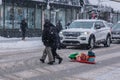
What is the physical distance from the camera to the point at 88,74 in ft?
45.3

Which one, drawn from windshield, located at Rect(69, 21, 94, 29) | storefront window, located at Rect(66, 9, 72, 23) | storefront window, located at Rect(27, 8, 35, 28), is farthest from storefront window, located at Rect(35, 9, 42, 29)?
windshield, located at Rect(69, 21, 94, 29)

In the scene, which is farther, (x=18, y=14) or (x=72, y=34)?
(x=18, y=14)

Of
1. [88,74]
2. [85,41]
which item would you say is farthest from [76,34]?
[88,74]

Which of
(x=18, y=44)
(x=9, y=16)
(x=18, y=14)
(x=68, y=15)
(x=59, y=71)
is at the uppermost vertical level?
(x=18, y=14)

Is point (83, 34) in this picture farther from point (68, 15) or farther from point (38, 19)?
point (68, 15)

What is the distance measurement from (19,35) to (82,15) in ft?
48.2

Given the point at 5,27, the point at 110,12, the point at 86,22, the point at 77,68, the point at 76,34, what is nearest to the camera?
the point at 77,68

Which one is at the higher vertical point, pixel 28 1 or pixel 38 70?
pixel 28 1

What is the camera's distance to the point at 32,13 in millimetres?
41312

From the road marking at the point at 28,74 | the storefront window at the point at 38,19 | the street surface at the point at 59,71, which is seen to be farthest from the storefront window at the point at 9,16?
the road marking at the point at 28,74

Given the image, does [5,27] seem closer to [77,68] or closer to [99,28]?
[99,28]

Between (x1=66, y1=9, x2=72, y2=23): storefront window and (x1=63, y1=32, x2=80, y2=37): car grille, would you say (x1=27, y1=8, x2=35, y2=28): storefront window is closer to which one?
(x1=66, y1=9, x2=72, y2=23): storefront window

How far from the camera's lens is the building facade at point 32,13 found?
122 ft

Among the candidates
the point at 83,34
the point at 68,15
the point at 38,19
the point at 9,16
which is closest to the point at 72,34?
the point at 83,34
